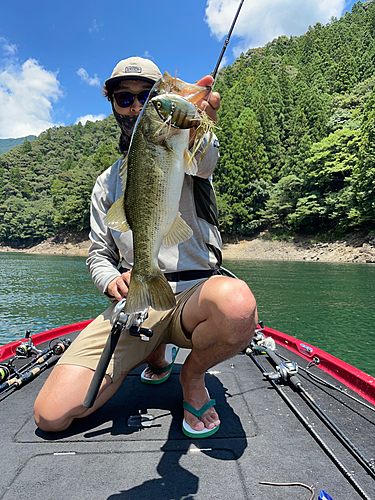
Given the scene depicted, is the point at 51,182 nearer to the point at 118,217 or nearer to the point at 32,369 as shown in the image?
the point at 32,369

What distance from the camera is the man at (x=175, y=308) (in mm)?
2002

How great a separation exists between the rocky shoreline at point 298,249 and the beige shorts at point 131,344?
97.0 ft

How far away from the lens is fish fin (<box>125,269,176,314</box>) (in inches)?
71.5

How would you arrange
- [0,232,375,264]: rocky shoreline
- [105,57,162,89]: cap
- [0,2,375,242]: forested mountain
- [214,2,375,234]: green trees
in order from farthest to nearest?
[0,2,375,242]: forested mountain → [214,2,375,234]: green trees → [0,232,375,264]: rocky shoreline → [105,57,162,89]: cap

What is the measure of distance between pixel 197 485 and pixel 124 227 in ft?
4.88

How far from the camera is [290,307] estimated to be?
38.5 feet

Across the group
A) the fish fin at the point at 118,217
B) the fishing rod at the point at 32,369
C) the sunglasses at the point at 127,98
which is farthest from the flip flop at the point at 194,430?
the sunglasses at the point at 127,98

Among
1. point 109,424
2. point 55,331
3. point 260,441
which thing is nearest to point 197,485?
point 260,441

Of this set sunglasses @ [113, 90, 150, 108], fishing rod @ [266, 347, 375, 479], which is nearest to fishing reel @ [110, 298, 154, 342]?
fishing rod @ [266, 347, 375, 479]

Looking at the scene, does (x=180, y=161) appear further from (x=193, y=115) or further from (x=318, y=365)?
(x=318, y=365)

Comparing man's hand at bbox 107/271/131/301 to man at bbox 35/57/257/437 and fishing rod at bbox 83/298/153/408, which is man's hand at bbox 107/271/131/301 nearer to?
man at bbox 35/57/257/437

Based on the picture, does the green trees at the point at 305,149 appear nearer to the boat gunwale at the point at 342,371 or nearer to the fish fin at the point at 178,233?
the boat gunwale at the point at 342,371

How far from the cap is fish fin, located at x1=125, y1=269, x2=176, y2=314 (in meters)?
1.67

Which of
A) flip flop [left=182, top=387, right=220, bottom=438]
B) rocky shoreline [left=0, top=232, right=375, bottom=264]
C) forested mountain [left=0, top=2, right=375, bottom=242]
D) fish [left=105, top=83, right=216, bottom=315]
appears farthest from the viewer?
forested mountain [left=0, top=2, right=375, bottom=242]
